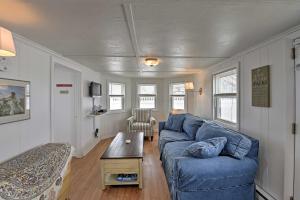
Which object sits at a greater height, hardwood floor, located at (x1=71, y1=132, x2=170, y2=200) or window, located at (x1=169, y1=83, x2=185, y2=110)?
window, located at (x1=169, y1=83, x2=185, y2=110)

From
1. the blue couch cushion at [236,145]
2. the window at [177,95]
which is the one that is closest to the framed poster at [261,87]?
the blue couch cushion at [236,145]

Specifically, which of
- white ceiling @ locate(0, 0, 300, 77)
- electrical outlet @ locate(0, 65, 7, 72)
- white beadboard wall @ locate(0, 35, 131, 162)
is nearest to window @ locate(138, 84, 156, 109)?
white beadboard wall @ locate(0, 35, 131, 162)

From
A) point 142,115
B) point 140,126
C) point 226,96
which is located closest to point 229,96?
point 226,96

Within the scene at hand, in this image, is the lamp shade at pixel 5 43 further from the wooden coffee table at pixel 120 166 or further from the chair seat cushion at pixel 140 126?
the chair seat cushion at pixel 140 126

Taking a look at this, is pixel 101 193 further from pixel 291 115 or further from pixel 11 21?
pixel 291 115

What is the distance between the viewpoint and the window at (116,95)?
6242 millimetres

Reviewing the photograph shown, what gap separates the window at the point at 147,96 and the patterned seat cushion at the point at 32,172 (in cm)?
466

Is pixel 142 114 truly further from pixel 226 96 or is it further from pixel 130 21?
pixel 130 21

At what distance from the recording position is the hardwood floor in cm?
257

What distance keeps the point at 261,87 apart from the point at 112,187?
104 inches

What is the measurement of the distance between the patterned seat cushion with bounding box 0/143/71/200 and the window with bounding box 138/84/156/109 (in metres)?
4.66

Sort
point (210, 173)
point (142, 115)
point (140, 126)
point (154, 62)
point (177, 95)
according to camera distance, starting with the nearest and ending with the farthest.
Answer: point (210, 173) < point (154, 62) < point (140, 126) < point (142, 115) < point (177, 95)

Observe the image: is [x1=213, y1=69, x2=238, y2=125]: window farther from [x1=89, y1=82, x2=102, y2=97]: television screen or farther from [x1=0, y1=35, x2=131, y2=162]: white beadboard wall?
[x1=0, y1=35, x2=131, y2=162]: white beadboard wall

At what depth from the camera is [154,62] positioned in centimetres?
319
